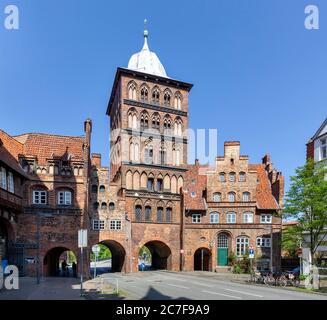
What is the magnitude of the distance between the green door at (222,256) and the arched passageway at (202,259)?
1396mm

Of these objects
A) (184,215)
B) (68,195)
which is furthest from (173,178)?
(68,195)

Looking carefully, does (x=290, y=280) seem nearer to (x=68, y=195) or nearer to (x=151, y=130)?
(x=68, y=195)

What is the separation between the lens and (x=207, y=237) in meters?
46.7

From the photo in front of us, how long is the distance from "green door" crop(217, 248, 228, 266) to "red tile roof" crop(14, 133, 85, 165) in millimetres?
20135

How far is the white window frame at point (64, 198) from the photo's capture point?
121ft

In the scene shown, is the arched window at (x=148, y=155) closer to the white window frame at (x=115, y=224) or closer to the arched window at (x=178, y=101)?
the arched window at (x=178, y=101)

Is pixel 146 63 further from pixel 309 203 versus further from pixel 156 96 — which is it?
pixel 309 203

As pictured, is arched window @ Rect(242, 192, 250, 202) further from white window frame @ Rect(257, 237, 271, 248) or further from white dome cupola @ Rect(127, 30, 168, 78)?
white dome cupola @ Rect(127, 30, 168, 78)

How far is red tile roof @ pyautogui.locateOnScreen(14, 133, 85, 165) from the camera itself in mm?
38719

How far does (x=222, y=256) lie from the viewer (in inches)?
1823

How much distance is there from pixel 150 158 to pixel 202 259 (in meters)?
13.9

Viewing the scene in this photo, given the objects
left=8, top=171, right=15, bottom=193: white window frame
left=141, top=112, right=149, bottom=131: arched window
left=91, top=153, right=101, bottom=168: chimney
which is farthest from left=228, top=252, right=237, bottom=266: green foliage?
left=8, top=171, right=15, bottom=193: white window frame

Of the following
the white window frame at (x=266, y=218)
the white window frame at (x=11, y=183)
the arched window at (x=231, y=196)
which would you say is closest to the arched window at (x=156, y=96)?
the arched window at (x=231, y=196)

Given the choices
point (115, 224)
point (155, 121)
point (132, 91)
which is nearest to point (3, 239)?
point (115, 224)
